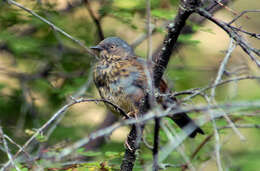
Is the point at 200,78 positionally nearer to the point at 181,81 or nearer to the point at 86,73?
the point at 181,81

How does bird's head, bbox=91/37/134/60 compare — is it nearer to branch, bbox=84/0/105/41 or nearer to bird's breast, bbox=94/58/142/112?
bird's breast, bbox=94/58/142/112

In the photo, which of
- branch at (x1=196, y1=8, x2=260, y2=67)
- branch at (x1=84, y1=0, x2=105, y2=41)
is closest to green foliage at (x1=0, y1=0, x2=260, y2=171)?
branch at (x1=84, y1=0, x2=105, y2=41)

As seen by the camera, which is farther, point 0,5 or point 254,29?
point 254,29

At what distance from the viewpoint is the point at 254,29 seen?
28.3 feet

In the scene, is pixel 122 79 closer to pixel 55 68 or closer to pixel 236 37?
pixel 55 68

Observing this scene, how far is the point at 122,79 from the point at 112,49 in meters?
0.67

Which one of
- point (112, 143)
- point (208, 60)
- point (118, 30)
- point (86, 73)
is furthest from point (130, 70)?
point (208, 60)

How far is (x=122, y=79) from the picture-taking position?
4.42 m

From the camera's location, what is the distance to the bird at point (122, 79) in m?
4.29

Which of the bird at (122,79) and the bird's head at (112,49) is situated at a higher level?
the bird's head at (112,49)

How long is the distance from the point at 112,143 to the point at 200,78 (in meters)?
2.21

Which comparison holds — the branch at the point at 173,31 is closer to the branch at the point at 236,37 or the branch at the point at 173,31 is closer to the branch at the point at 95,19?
the branch at the point at 236,37

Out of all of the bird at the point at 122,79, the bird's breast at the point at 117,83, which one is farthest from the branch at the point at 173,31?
the bird's breast at the point at 117,83

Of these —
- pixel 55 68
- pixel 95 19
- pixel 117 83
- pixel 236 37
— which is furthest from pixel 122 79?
pixel 236 37
